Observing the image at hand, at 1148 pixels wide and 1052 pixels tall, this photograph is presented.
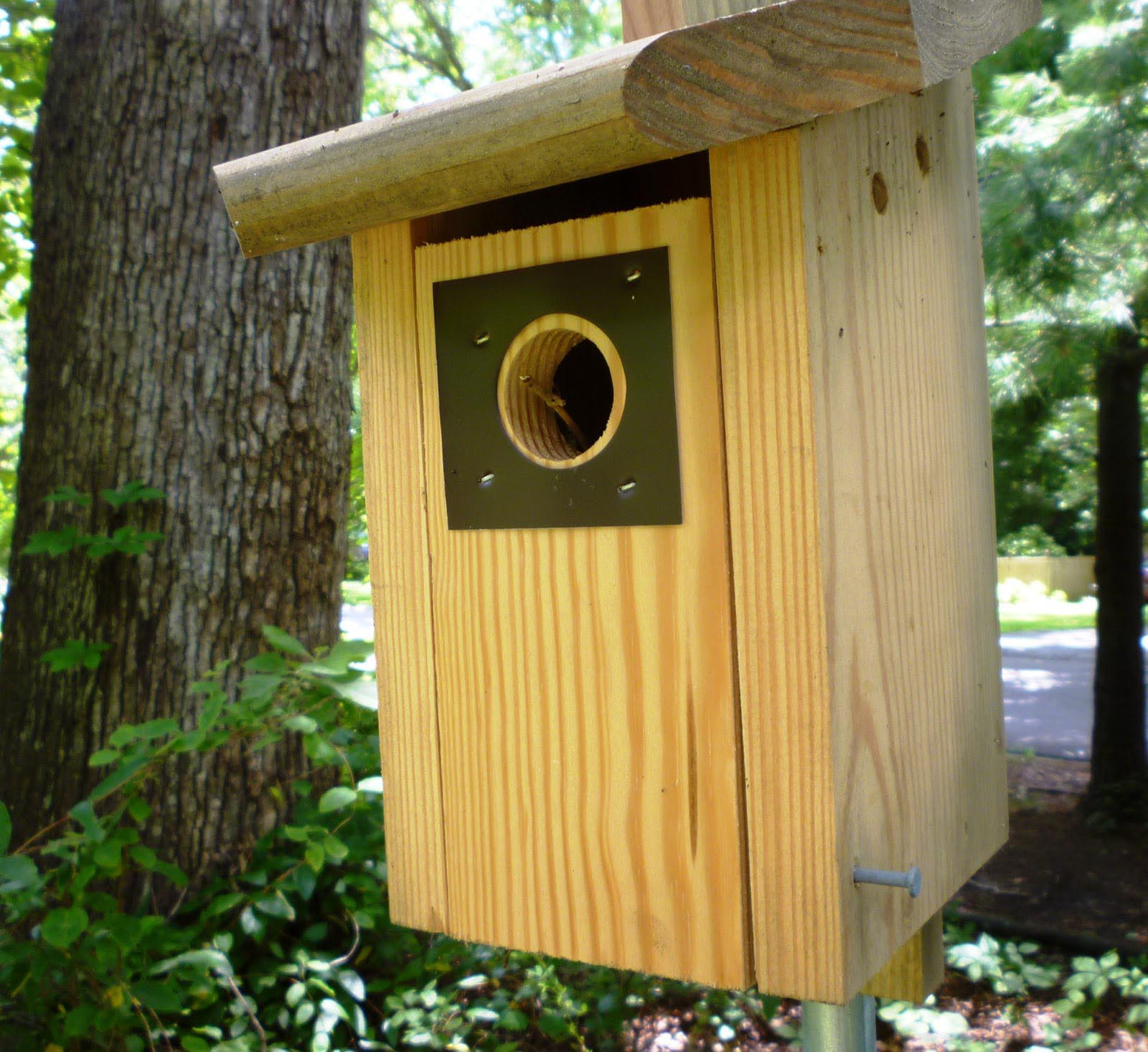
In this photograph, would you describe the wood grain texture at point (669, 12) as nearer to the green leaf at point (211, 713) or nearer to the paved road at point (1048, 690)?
the green leaf at point (211, 713)

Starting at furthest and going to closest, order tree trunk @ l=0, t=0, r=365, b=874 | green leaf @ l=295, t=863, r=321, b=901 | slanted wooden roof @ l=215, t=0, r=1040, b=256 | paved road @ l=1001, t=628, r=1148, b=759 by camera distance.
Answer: paved road @ l=1001, t=628, r=1148, b=759
tree trunk @ l=0, t=0, r=365, b=874
green leaf @ l=295, t=863, r=321, b=901
slanted wooden roof @ l=215, t=0, r=1040, b=256

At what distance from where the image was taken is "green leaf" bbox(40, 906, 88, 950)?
1.59 metres

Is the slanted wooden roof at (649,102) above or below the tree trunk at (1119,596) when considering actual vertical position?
above

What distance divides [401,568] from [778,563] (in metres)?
0.43

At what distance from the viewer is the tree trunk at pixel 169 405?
2.25m

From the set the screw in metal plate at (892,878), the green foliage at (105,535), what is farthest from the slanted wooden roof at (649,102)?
the green foliage at (105,535)

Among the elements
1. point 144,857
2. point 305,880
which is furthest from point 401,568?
point 305,880

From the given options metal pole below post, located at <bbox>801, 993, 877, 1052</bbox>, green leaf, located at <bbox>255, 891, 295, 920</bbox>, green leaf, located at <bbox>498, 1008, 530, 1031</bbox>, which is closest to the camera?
metal pole below post, located at <bbox>801, 993, 877, 1052</bbox>

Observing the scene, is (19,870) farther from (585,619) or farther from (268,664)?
(585,619)

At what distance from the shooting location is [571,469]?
110cm

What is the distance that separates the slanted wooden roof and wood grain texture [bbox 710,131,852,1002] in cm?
9

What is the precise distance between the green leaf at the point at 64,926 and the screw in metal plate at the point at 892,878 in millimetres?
1142

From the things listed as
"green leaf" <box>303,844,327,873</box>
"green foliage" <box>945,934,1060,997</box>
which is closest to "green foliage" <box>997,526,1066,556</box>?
"green foliage" <box>945,934,1060,997</box>

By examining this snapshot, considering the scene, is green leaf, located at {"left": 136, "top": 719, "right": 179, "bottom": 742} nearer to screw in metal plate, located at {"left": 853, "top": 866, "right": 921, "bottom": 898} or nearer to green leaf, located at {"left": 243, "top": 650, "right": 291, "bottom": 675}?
green leaf, located at {"left": 243, "top": 650, "right": 291, "bottom": 675}
